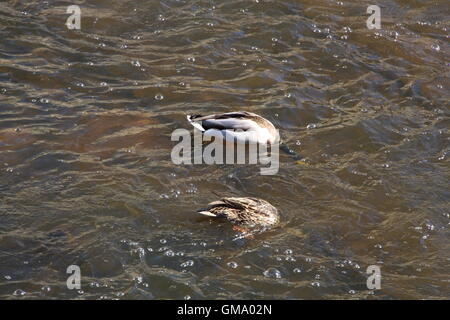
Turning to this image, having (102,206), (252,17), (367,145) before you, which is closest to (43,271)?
(102,206)

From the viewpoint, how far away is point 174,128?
8.85m

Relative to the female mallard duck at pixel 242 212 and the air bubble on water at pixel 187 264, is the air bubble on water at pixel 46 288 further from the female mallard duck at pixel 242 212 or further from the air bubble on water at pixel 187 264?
the female mallard duck at pixel 242 212

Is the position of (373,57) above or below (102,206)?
above

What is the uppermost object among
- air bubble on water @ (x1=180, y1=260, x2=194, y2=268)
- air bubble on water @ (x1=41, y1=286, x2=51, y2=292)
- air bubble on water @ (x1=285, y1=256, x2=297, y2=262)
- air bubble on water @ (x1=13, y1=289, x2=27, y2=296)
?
air bubble on water @ (x1=285, y1=256, x2=297, y2=262)

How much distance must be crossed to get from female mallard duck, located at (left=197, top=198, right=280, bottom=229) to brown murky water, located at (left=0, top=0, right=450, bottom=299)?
14 cm

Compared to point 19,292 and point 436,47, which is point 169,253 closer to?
point 19,292

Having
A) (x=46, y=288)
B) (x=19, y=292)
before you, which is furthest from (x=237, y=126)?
(x=19, y=292)

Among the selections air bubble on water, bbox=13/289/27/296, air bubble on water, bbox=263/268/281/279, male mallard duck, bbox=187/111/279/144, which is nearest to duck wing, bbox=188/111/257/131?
male mallard duck, bbox=187/111/279/144

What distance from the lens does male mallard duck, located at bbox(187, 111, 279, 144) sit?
28.3 ft

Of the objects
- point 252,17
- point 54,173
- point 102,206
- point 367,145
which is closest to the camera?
point 102,206

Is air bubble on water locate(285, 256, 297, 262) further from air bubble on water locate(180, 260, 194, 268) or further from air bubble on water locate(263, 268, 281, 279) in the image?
air bubble on water locate(180, 260, 194, 268)
